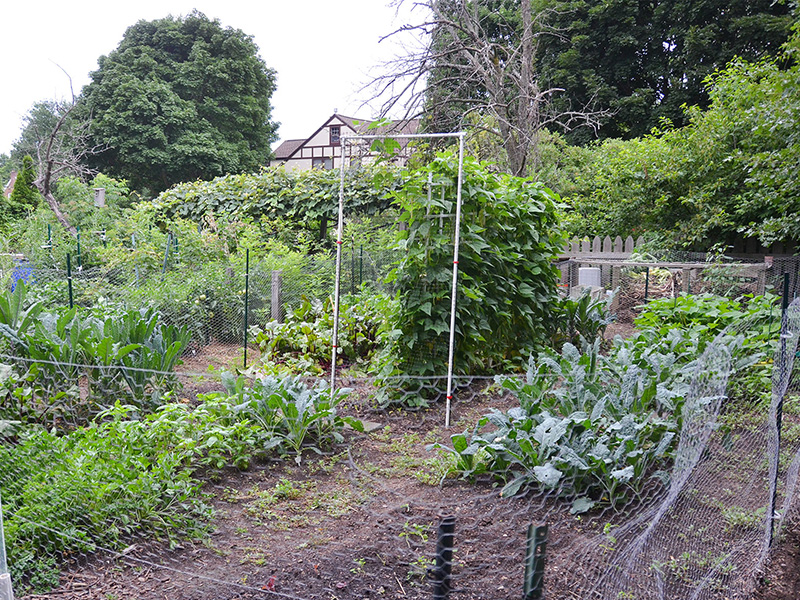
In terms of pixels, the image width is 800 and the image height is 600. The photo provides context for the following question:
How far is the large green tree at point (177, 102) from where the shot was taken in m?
25.4

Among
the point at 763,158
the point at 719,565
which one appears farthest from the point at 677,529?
the point at 763,158

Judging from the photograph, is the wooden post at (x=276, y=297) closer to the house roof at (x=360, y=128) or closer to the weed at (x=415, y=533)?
the house roof at (x=360, y=128)

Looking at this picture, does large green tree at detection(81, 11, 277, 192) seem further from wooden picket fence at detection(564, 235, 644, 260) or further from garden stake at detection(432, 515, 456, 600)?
Result: garden stake at detection(432, 515, 456, 600)

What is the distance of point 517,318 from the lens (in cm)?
605

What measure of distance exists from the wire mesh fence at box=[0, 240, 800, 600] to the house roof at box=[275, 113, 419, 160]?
2.73 metres

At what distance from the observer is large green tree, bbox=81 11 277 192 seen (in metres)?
25.4

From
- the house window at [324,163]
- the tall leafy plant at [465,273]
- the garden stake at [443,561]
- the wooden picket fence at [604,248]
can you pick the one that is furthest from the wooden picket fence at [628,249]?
the garden stake at [443,561]

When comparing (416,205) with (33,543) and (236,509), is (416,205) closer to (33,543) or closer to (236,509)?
(236,509)

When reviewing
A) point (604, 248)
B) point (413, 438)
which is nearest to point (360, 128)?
point (413, 438)

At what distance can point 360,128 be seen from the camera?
7066mm

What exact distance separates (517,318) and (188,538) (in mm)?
3837

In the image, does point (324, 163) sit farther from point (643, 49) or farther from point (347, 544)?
point (643, 49)

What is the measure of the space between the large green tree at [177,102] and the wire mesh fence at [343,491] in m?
23.1

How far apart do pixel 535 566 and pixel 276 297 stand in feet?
23.1
